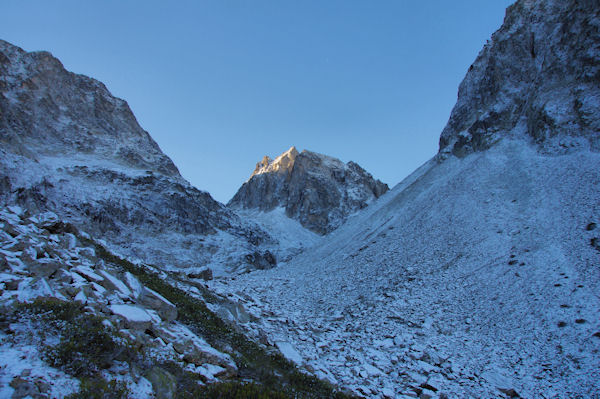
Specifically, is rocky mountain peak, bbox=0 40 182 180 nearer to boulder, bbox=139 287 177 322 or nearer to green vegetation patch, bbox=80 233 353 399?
boulder, bbox=139 287 177 322

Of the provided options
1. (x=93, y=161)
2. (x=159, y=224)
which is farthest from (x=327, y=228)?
(x=93, y=161)

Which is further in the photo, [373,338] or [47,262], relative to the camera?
[373,338]

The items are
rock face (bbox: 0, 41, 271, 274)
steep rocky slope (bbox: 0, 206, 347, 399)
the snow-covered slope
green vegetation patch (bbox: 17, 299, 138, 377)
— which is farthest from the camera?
rock face (bbox: 0, 41, 271, 274)

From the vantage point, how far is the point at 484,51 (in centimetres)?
4566

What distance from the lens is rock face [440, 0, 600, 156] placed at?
28.3m

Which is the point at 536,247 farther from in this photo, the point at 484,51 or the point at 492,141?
the point at 484,51

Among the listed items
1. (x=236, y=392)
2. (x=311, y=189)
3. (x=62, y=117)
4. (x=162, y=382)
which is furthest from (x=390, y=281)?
(x=311, y=189)

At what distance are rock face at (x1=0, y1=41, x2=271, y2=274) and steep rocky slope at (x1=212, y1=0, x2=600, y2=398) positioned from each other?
31649mm

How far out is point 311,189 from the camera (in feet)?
384

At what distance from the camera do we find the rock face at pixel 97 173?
1895 inches

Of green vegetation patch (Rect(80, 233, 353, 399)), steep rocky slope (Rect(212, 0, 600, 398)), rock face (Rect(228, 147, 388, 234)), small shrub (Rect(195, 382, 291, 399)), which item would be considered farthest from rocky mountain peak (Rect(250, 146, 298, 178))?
small shrub (Rect(195, 382, 291, 399))

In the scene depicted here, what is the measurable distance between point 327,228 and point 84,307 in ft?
330

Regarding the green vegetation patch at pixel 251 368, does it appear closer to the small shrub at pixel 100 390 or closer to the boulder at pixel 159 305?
the boulder at pixel 159 305

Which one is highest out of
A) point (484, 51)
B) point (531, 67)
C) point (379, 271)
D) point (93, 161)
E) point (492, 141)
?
point (484, 51)
